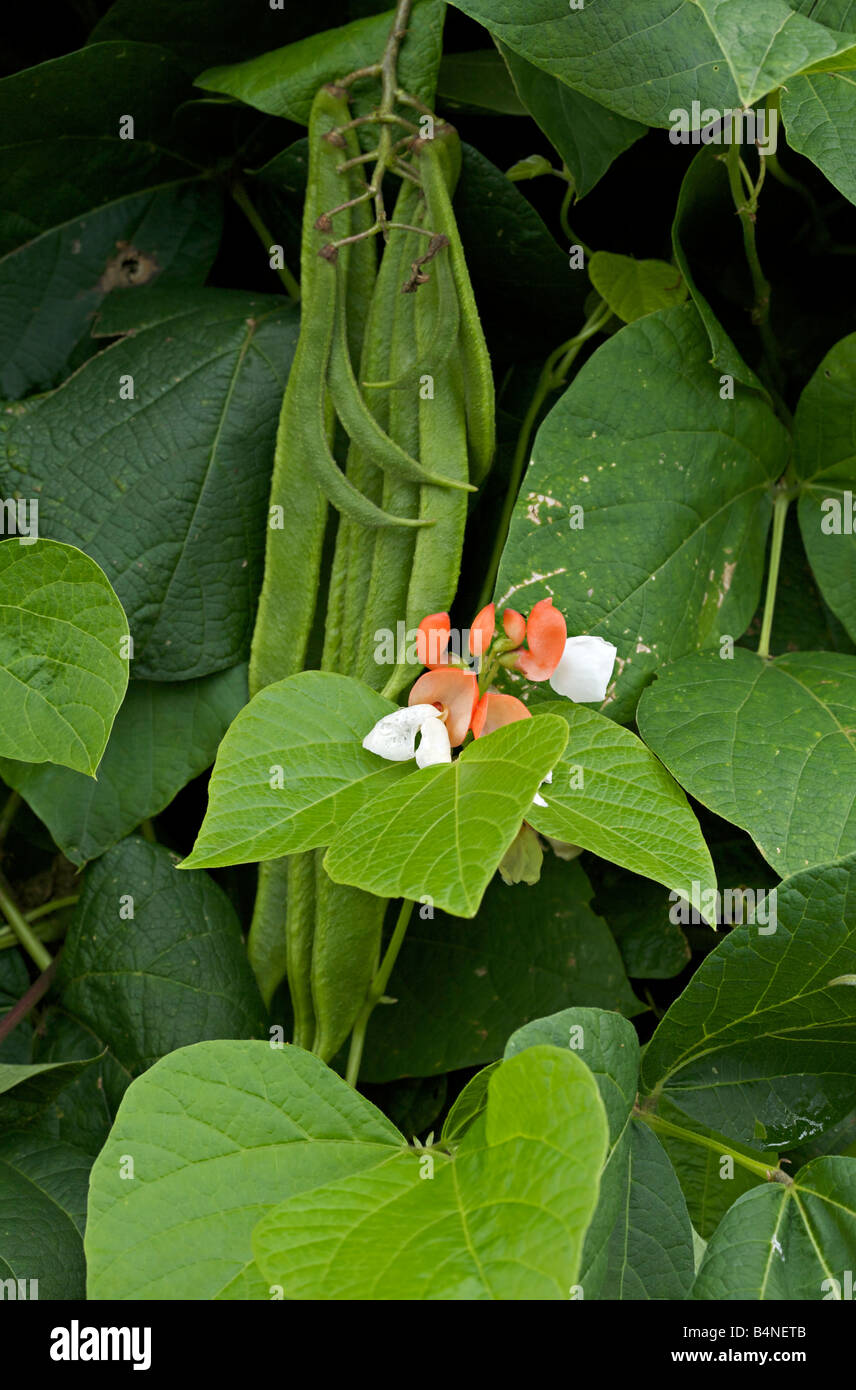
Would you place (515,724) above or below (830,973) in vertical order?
above

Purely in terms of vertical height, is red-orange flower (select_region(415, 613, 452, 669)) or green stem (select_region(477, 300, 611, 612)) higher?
green stem (select_region(477, 300, 611, 612))

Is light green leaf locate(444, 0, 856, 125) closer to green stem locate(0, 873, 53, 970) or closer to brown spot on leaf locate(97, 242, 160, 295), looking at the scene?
brown spot on leaf locate(97, 242, 160, 295)

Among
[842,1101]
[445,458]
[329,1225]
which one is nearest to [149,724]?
[445,458]

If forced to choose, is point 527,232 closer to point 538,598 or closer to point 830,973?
point 538,598

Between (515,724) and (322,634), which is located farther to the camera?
(322,634)

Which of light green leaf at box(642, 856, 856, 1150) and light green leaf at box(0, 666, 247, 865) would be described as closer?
light green leaf at box(642, 856, 856, 1150)

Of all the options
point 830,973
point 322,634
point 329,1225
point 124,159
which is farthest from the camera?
point 124,159

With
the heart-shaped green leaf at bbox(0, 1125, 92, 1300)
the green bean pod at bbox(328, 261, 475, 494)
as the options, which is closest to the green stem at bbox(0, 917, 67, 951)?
the heart-shaped green leaf at bbox(0, 1125, 92, 1300)
